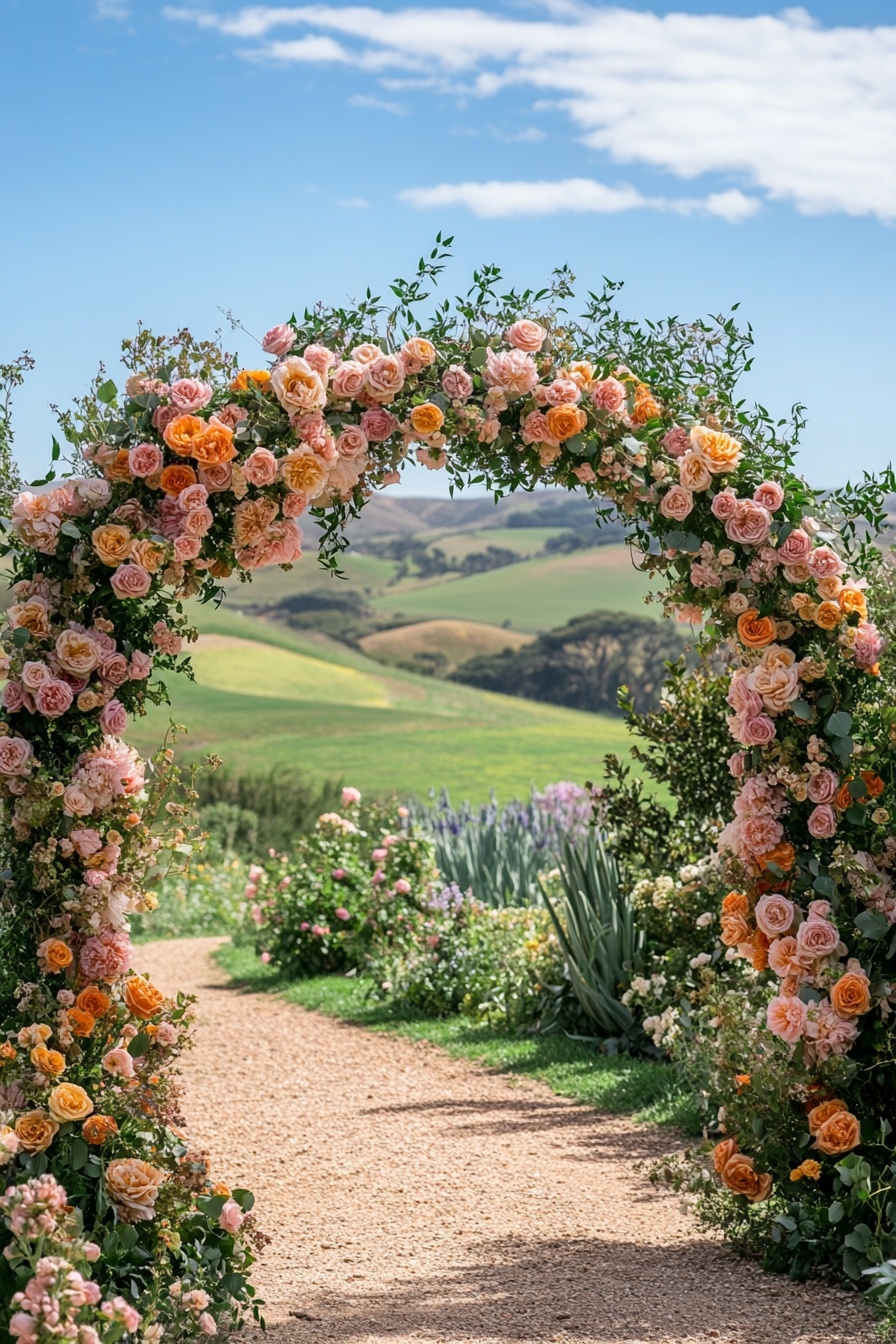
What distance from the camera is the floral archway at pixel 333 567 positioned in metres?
3.84

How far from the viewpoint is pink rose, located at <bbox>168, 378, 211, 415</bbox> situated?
4.00 meters

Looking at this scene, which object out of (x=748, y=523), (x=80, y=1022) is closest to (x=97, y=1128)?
(x=80, y=1022)

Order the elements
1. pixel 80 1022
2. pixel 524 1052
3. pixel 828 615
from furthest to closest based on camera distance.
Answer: pixel 524 1052 < pixel 828 615 < pixel 80 1022

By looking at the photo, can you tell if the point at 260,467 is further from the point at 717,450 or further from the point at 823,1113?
the point at 823,1113

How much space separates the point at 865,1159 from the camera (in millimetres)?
4258

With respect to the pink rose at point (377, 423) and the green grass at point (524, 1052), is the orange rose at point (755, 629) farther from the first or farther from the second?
the green grass at point (524, 1052)

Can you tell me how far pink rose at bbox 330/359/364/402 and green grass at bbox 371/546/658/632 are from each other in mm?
53768

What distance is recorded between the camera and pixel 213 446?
392 centimetres

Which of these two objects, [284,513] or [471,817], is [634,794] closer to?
[284,513]

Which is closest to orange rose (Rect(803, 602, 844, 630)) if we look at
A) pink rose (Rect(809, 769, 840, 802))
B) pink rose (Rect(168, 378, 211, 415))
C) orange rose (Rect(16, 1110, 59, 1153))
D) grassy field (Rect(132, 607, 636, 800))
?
pink rose (Rect(809, 769, 840, 802))

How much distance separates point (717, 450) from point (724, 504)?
0.57ft

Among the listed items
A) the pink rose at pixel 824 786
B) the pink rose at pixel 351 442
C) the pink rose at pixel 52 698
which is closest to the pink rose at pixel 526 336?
the pink rose at pixel 351 442

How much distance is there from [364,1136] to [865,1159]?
8.84 feet

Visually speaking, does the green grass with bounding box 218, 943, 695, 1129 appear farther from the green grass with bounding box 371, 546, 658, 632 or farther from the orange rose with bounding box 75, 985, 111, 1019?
the green grass with bounding box 371, 546, 658, 632
